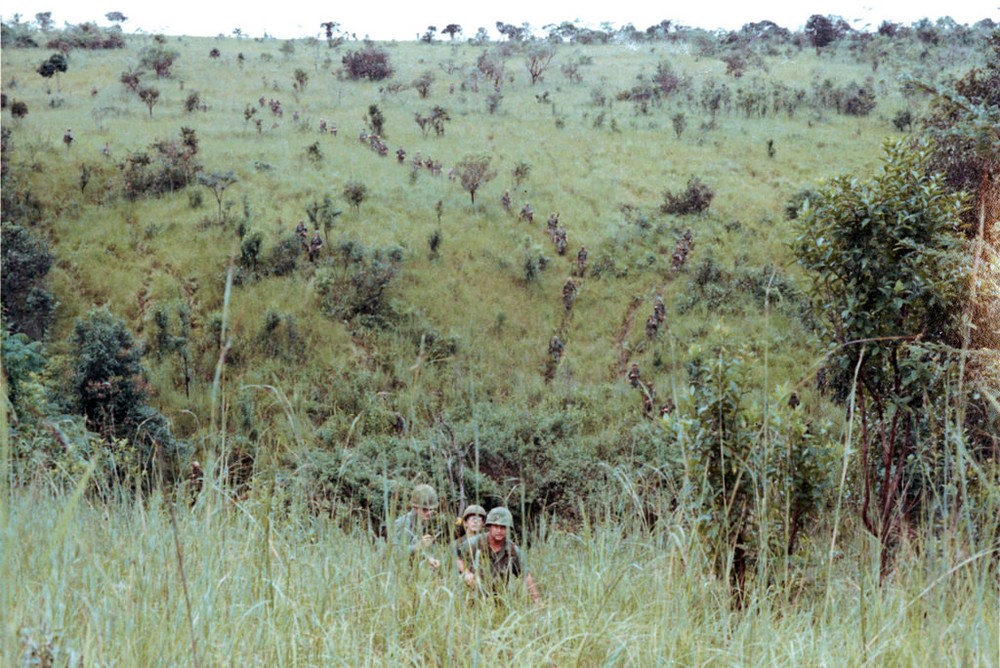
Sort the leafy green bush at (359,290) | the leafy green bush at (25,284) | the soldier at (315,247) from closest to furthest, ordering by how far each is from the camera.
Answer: the leafy green bush at (25,284) → the leafy green bush at (359,290) → the soldier at (315,247)

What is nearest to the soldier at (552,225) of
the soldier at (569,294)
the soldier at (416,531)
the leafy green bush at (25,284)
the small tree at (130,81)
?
the soldier at (569,294)

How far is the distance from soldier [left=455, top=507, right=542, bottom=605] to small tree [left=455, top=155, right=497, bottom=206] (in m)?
20.2

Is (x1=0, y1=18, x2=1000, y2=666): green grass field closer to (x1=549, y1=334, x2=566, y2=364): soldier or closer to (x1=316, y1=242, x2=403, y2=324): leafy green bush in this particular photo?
(x1=316, y1=242, x2=403, y2=324): leafy green bush

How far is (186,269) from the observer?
18797 mm

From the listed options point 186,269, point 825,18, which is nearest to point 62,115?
point 186,269

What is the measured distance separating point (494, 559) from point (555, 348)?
14.3 m

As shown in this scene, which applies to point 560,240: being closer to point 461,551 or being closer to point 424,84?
point 424,84

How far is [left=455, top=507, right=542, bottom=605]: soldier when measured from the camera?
2.06 meters

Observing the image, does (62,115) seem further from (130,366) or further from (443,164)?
(130,366)

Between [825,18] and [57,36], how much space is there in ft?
122

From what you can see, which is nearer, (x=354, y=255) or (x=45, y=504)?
(x=45, y=504)

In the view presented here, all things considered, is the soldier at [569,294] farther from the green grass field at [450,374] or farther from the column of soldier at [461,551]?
the column of soldier at [461,551]

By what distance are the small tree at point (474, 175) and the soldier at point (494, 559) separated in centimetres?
2020

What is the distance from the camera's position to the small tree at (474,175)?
76.5 feet
